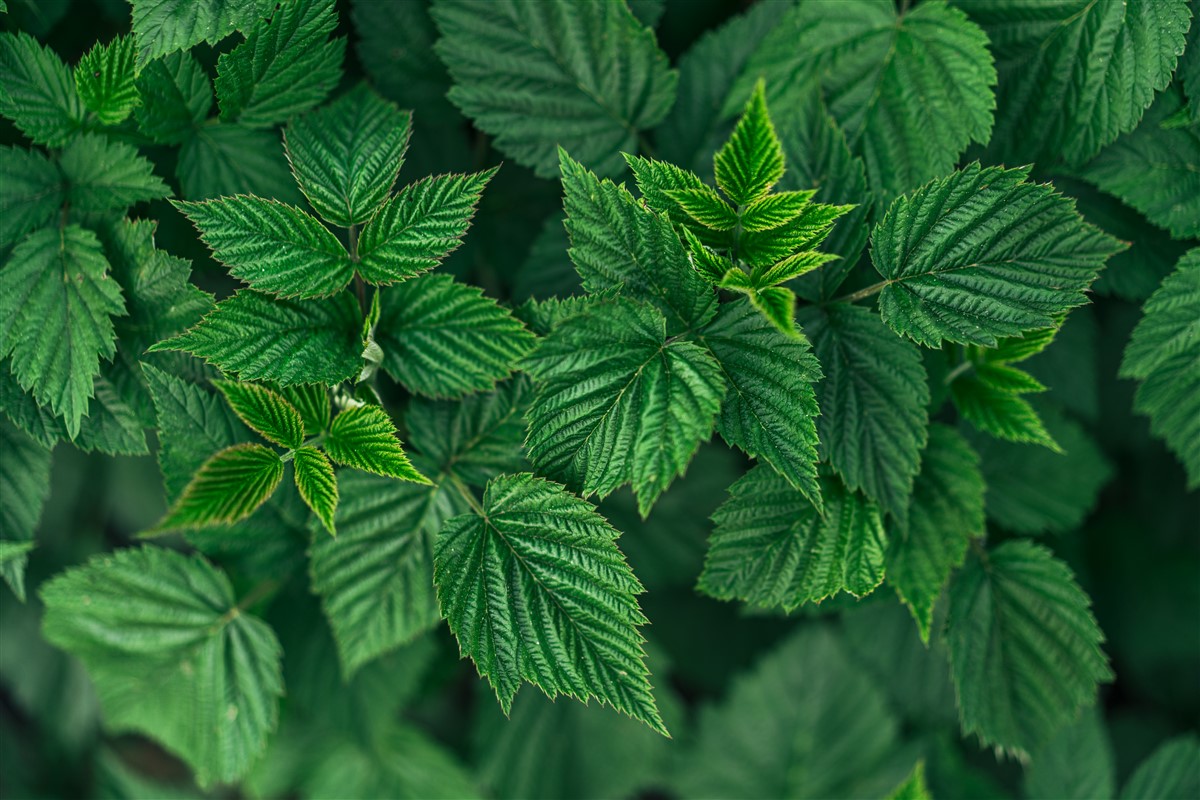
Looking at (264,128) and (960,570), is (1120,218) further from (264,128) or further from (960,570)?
(264,128)

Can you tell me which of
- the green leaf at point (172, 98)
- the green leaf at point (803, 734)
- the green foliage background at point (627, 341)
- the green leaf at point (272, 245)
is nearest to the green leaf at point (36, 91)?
the green foliage background at point (627, 341)

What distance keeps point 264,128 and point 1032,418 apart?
57.5 inches

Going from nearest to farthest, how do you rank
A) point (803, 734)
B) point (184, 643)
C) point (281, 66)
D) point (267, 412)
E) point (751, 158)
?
point (751, 158), point (267, 412), point (281, 66), point (184, 643), point (803, 734)

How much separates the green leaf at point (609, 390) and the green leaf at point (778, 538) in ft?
0.81

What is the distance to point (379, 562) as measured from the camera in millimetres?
1516

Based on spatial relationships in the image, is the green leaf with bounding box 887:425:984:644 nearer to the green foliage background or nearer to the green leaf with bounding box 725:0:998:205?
the green foliage background

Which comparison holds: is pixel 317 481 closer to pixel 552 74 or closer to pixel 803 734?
pixel 552 74

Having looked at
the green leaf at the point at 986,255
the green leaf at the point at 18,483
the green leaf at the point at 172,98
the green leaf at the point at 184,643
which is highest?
the green leaf at the point at 172,98

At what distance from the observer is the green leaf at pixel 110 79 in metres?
1.33

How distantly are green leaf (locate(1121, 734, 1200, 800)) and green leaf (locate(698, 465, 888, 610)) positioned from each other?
0.96 metres

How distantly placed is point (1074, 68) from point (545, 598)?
4.05 ft

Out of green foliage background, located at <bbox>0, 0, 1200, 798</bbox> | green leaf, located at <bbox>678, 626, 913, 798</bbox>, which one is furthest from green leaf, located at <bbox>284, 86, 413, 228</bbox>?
green leaf, located at <bbox>678, 626, 913, 798</bbox>

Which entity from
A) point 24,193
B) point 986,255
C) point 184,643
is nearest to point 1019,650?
point 986,255

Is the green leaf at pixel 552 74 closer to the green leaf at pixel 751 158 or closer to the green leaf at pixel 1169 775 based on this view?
the green leaf at pixel 751 158
